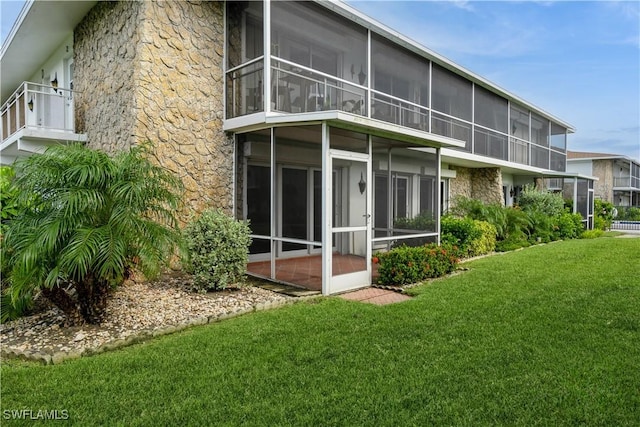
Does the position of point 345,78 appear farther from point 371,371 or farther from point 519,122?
point 519,122

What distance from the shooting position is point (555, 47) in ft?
61.4

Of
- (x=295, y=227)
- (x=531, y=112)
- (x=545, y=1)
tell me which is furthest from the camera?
(x=531, y=112)

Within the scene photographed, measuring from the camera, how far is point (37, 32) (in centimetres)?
1095

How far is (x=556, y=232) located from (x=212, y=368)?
1755 cm

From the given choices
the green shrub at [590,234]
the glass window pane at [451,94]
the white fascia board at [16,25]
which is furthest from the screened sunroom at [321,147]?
the green shrub at [590,234]

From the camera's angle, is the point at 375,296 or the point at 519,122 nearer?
the point at 375,296

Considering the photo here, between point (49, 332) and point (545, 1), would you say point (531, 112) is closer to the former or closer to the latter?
point (545, 1)

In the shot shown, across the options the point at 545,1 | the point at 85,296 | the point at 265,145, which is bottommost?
the point at 85,296

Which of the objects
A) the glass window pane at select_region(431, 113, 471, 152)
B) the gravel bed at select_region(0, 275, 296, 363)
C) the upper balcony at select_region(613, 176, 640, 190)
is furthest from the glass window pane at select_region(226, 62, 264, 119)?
the upper balcony at select_region(613, 176, 640, 190)

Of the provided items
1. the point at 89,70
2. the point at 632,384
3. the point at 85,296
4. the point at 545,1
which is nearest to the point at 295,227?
the point at 85,296

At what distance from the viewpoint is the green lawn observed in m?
3.33

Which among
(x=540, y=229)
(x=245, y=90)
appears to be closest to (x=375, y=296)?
(x=245, y=90)

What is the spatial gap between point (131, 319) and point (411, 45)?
11.3m

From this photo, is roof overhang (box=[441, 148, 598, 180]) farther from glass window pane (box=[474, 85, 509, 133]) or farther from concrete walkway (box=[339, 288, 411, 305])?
concrete walkway (box=[339, 288, 411, 305])
